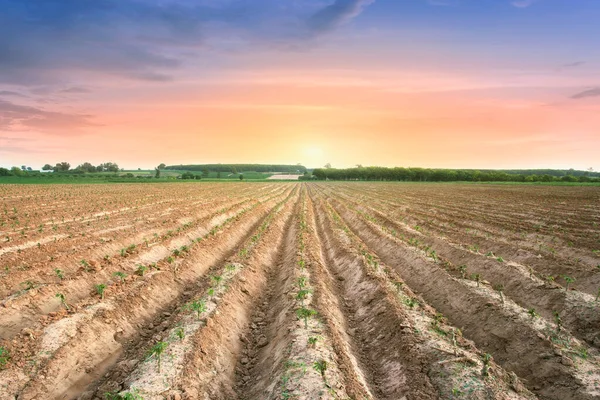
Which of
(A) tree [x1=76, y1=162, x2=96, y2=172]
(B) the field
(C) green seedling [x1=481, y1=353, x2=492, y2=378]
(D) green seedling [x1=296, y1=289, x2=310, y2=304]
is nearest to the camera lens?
(C) green seedling [x1=481, y1=353, x2=492, y2=378]

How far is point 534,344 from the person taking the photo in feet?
22.1

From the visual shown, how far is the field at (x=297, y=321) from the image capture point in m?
5.70

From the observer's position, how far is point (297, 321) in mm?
7590

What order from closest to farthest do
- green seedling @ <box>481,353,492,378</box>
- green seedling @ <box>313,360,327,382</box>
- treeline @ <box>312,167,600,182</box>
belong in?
green seedling @ <box>313,360,327,382</box> < green seedling @ <box>481,353,492,378</box> < treeline @ <box>312,167,600,182</box>

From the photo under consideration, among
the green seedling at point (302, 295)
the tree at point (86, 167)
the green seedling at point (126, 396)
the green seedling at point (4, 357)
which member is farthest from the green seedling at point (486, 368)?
the tree at point (86, 167)

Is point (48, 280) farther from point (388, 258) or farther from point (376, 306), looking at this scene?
point (388, 258)

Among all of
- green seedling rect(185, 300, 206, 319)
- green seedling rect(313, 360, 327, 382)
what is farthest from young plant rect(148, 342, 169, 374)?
green seedling rect(313, 360, 327, 382)

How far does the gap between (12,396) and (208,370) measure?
286 centimetres

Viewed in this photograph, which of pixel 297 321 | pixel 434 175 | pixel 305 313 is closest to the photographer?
pixel 297 321

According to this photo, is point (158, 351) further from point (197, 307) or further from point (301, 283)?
point (301, 283)

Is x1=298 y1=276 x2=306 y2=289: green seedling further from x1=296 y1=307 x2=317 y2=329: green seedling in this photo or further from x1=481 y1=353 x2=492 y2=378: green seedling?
x1=481 y1=353 x2=492 y2=378: green seedling

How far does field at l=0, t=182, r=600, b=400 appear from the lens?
18.7 feet

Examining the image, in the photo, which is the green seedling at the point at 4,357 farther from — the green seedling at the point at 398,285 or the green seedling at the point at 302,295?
the green seedling at the point at 398,285

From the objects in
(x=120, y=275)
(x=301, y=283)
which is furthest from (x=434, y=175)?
(x=120, y=275)
